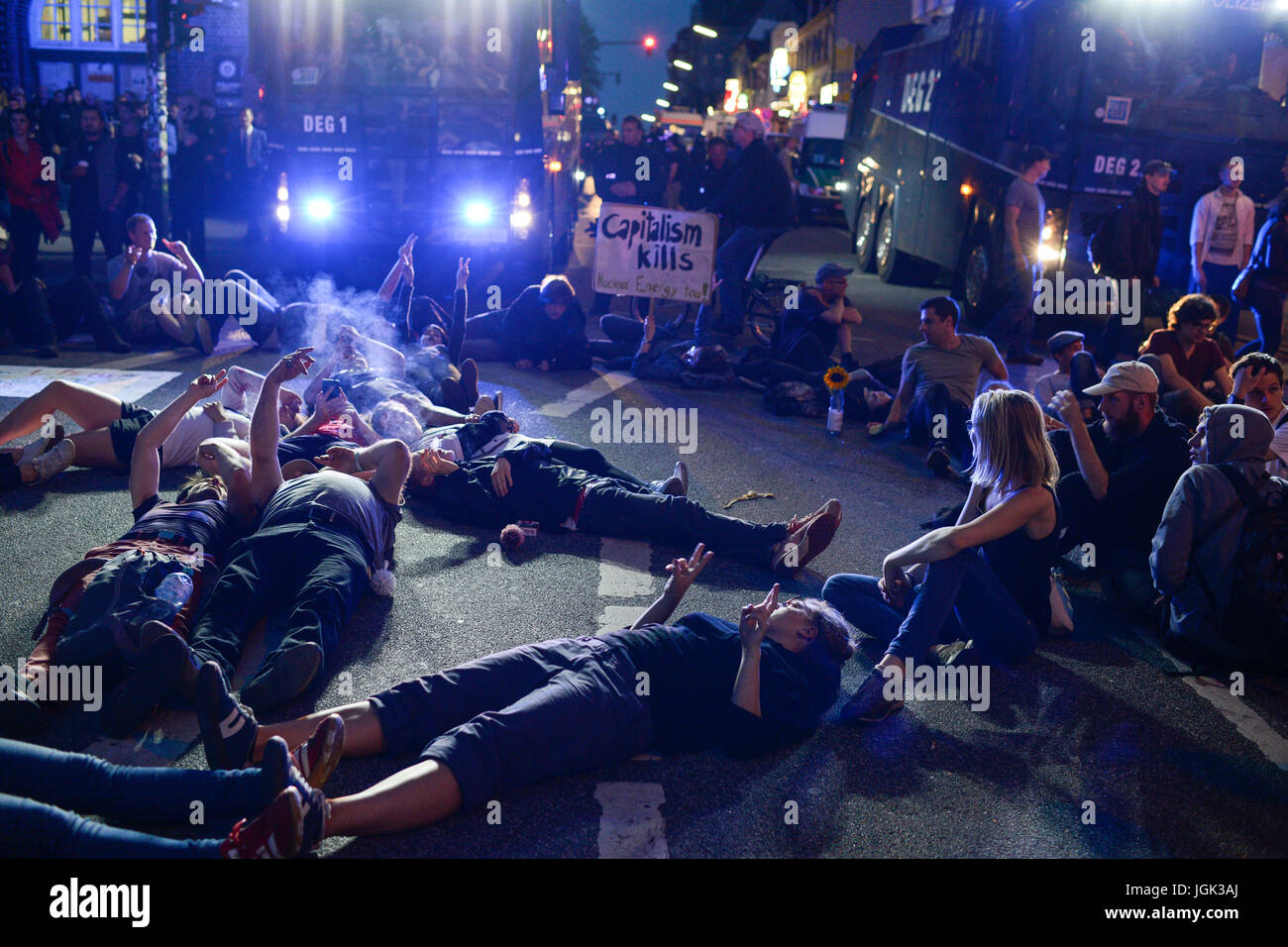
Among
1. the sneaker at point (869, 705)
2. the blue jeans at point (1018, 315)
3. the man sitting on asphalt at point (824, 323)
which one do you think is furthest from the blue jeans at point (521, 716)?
the blue jeans at point (1018, 315)

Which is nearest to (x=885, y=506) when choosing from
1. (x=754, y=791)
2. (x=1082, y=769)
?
(x=1082, y=769)

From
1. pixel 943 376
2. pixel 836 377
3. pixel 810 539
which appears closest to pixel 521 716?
pixel 810 539

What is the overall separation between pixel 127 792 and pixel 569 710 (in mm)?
1377

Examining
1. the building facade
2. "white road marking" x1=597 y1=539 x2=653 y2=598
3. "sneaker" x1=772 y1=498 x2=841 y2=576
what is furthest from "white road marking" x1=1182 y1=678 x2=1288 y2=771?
the building facade

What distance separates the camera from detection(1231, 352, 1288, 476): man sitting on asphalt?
18.8ft

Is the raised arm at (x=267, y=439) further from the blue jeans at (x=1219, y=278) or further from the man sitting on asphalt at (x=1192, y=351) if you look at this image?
the blue jeans at (x=1219, y=278)

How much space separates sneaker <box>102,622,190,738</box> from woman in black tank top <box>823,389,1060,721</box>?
8.34ft

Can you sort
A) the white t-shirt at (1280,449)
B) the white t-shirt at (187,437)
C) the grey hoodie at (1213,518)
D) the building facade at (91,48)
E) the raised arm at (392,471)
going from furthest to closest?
the building facade at (91,48) < the white t-shirt at (187,437) < the white t-shirt at (1280,449) < the raised arm at (392,471) < the grey hoodie at (1213,518)

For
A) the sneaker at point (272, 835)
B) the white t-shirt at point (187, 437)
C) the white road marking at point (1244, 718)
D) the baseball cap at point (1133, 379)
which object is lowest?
the white road marking at point (1244, 718)

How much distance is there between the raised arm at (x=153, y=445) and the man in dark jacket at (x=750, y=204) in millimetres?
6817

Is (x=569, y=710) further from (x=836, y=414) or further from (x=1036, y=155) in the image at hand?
(x=1036, y=155)

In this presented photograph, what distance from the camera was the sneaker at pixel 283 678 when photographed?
391cm

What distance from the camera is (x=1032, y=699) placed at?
179 inches
